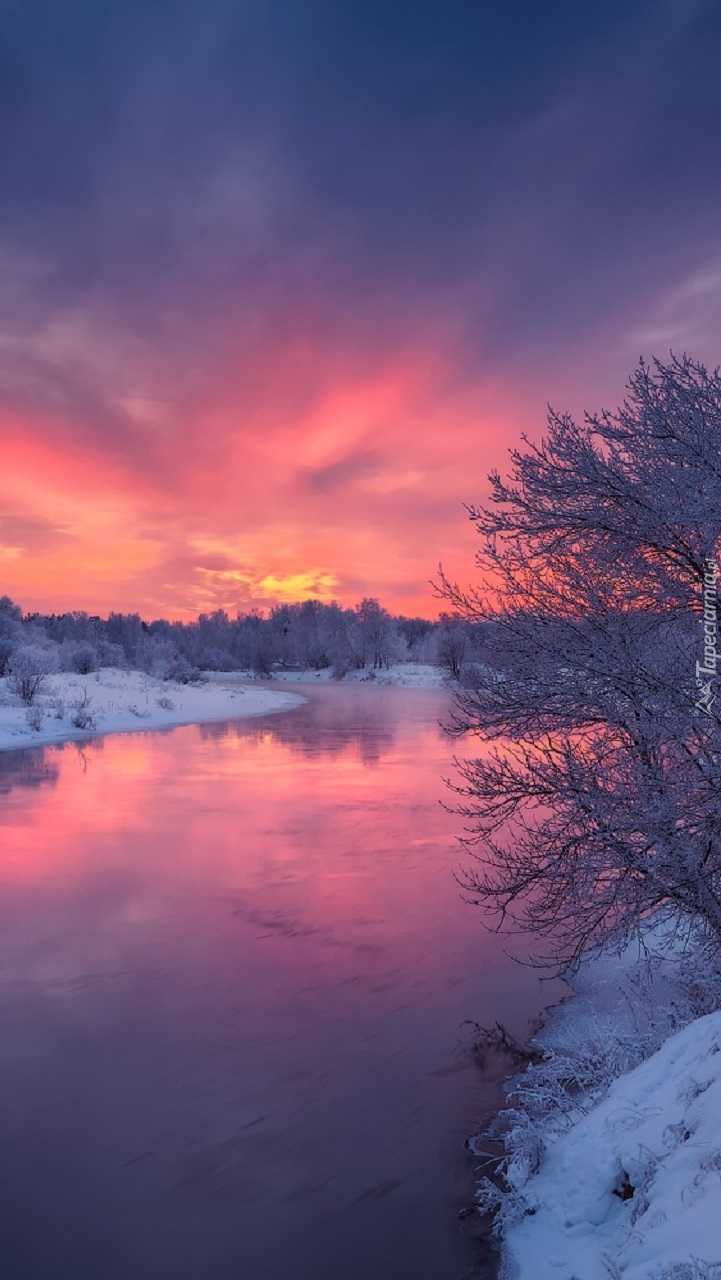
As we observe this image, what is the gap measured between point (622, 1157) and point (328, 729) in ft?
111

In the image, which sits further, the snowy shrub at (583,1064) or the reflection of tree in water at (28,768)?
the reflection of tree in water at (28,768)

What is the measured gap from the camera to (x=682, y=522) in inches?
257

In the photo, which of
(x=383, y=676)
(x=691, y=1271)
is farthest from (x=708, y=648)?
(x=383, y=676)

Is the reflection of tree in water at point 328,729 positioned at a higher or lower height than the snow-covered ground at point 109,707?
lower

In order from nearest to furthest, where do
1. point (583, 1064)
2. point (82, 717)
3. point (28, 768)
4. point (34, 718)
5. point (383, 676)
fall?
point (583, 1064)
point (28, 768)
point (34, 718)
point (82, 717)
point (383, 676)

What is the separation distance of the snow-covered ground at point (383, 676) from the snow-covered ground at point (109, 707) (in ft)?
99.3

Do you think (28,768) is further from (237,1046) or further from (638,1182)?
(638,1182)

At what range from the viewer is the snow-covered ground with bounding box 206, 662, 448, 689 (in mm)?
87625

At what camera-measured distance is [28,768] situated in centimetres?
2466

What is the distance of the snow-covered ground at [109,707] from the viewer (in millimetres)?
32438

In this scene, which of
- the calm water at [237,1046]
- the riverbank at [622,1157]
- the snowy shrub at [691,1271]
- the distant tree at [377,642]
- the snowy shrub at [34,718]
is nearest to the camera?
the snowy shrub at [691,1271]

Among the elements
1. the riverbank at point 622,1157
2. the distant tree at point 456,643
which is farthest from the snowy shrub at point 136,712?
the riverbank at point 622,1157

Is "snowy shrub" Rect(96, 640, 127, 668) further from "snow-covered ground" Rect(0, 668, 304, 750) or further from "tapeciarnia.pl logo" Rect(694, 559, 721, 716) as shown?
"tapeciarnia.pl logo" Rect(694, 559, 721, 716)

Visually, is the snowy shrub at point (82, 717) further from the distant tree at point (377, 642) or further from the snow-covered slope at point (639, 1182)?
the distant tree at point (377, 642)
